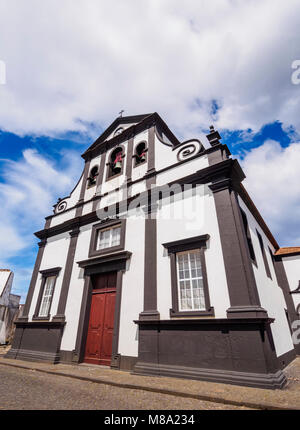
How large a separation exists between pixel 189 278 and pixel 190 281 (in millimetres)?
99

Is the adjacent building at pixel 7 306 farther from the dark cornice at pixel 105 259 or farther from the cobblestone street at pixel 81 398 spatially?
the cobblestone street at pixel 81 398

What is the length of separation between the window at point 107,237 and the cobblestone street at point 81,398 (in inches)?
189

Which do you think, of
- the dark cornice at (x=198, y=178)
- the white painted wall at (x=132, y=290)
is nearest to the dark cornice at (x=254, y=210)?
the dark cornice at (x=198, y=178)

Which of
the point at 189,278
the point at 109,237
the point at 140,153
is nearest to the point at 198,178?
the point at 189,278

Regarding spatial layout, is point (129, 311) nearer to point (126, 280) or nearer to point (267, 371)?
point (126, 280)

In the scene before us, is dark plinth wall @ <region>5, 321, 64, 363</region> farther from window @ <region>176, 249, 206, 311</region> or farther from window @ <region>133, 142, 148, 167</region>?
window @ <region>133, 142, 148, 167</region>

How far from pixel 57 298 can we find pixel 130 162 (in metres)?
7.40

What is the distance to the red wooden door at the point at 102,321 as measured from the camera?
26.6 feet

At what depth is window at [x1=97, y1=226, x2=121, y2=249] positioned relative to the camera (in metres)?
9.73

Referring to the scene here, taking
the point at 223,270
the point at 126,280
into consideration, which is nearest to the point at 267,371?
the point at 223,270

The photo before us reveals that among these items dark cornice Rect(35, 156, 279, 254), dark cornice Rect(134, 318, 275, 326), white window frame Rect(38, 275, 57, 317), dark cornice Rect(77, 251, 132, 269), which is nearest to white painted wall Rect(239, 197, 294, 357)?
dark cornice Rect(35, 156, 279, 254)

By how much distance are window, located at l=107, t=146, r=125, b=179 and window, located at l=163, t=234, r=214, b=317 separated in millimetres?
5576

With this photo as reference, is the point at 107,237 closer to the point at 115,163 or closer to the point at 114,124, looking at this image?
the point at 115,163

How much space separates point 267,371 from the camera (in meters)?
4.91
